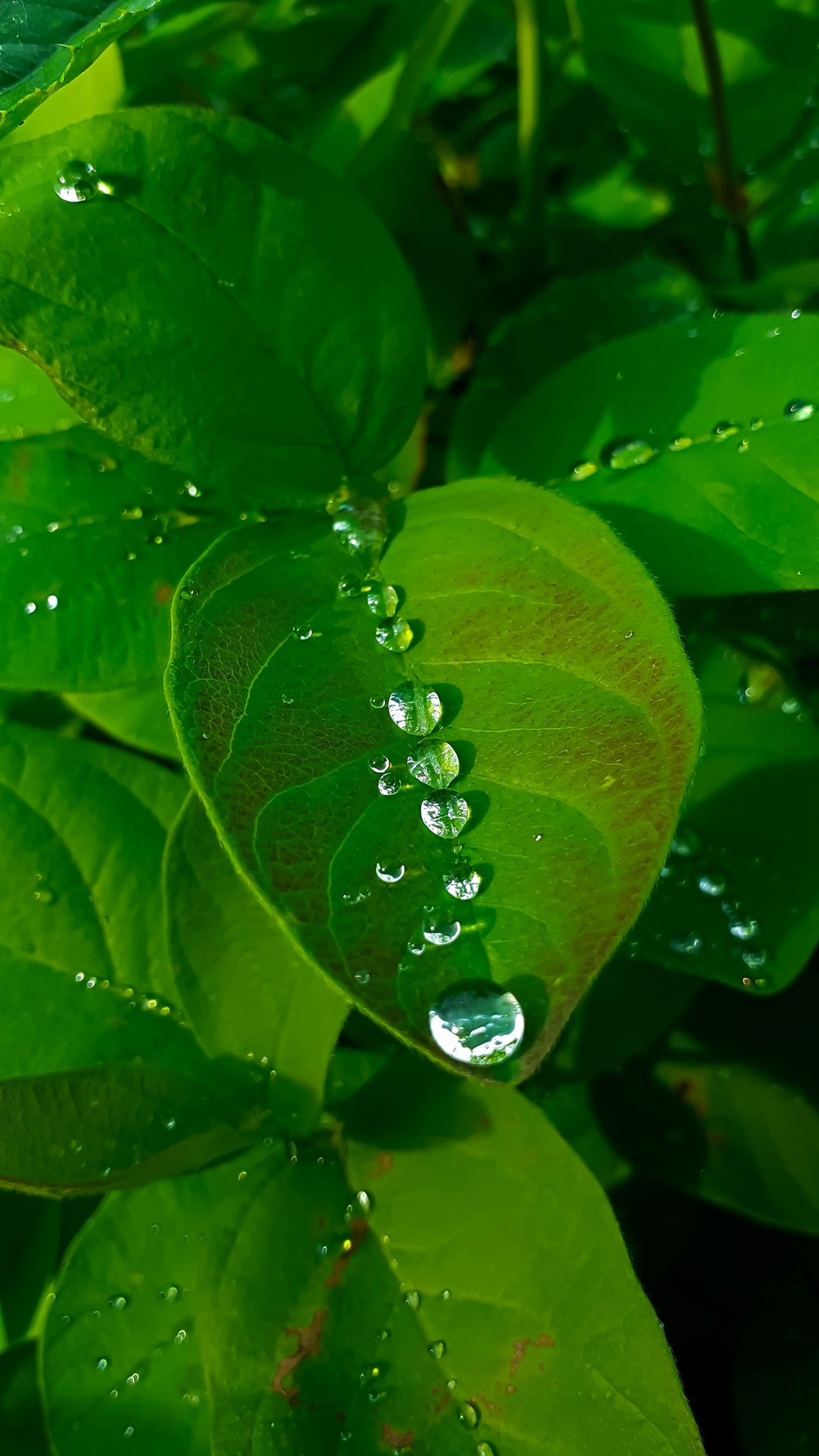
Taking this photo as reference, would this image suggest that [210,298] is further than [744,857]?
No

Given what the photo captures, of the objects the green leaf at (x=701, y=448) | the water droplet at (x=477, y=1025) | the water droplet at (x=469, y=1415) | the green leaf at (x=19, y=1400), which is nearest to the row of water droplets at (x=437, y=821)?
the water droplet at (x=477, y=1025)

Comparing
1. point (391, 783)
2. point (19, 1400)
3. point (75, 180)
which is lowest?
point (19, 1400)

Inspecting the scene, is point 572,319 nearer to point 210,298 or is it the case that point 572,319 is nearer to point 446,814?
point 210,298

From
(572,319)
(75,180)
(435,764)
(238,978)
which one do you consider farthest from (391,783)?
(572,319)

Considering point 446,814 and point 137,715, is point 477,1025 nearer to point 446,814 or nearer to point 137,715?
point 446,814

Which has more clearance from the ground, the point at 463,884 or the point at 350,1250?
the point at 463,884

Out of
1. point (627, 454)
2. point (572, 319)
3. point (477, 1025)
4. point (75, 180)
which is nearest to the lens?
point (477, 1025)

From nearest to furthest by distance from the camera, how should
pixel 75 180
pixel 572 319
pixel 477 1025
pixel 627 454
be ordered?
pixel 477 1025, pixel 75 180, pixel 627 454, pixel 572 319

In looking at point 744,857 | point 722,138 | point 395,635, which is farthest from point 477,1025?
point 722,138
